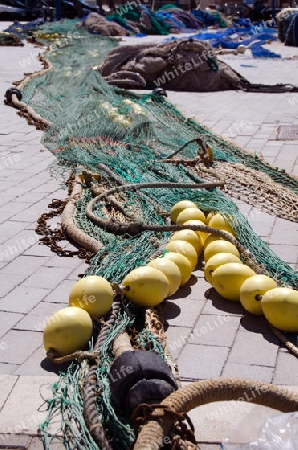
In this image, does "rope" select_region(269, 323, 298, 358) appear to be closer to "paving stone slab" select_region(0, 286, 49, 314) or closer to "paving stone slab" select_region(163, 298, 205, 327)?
"paving stone slab" select_region(163, 298, 205, 327)

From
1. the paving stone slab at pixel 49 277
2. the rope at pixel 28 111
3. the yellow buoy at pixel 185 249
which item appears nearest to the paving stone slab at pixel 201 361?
the yellow buoy at pixel 185 249

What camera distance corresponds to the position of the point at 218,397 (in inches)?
A: 104

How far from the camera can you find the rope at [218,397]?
94.7 inches

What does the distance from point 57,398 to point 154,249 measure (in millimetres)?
1656

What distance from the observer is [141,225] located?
4609 mm

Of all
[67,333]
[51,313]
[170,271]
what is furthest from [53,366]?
[170,271]

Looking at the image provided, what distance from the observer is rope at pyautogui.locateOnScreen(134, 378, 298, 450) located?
2.41 m

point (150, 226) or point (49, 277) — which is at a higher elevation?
point (150, 226)

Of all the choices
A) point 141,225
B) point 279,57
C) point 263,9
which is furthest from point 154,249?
point 263,9

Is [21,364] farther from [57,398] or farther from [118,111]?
[118,111]

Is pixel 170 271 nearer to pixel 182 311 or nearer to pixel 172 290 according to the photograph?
pixel 172 290

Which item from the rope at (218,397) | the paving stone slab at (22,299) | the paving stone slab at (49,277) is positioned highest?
the rope at (218,397)

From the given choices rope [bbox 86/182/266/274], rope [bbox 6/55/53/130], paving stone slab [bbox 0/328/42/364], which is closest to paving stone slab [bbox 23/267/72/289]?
rope [bbox 86/182/266/274]

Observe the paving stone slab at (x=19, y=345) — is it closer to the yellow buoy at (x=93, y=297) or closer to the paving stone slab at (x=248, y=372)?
the yellow buoy at (x=93, y=297)
